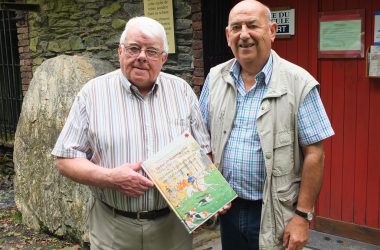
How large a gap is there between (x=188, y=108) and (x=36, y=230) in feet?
9.78

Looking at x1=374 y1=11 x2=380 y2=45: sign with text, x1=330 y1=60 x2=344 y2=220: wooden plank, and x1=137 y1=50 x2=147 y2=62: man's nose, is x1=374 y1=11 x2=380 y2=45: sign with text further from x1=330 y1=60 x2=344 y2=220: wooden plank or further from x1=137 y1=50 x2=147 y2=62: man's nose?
x1=137 y1=50 x2=147 y2=62: man's nose

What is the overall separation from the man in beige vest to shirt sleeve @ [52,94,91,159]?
0.69 m

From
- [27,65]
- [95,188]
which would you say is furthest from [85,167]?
[27,65]

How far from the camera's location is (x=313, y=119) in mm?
2096

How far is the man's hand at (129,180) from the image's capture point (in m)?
1.99

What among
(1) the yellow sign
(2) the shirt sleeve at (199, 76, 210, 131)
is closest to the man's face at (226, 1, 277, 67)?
(2) the shirt sleeve at (199, 76, 210, 131)

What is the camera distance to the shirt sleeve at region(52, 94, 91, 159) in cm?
209

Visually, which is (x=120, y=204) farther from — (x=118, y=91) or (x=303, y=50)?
(x=303, y=50)

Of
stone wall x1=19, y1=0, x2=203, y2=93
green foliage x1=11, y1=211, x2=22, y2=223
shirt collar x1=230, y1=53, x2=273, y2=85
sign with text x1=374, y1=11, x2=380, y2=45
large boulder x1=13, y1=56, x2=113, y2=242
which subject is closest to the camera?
shirt collar x1=230, y1=53, x2=273, y2=85

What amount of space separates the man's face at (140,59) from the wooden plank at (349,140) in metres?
2.12

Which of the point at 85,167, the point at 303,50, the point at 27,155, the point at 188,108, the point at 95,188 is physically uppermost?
the point at 303,50

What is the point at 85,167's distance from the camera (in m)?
2.05

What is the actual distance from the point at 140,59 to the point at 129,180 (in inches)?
22.6

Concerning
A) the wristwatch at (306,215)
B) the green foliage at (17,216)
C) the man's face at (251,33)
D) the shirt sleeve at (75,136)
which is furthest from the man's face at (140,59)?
the green foliage at (17,216)
